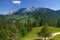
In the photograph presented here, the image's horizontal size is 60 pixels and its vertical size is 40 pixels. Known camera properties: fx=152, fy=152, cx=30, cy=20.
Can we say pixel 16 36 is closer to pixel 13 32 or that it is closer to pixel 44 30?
pixel 13 32

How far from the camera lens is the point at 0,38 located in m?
72.1

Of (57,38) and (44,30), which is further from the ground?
(44,30)

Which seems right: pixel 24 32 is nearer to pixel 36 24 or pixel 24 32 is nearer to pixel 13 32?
pixel 13 32

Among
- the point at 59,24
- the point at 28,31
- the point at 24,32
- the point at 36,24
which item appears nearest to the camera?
the point at 24,32

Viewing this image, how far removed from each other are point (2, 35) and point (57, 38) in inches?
1207

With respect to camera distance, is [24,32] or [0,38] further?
[24,32]

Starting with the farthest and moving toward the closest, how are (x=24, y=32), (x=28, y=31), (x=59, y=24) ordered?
(x=59, y=24), (x=28, y=31), (x=24, y=32)

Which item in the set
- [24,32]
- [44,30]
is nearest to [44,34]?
[44,30]

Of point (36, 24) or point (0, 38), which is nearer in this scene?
point (0, 38)

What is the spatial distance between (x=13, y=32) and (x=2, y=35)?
35.0ft

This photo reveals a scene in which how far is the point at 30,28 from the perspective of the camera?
117 m

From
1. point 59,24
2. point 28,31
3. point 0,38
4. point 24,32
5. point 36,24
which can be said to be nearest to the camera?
point 0,38

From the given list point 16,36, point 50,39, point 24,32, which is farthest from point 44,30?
point 24,32

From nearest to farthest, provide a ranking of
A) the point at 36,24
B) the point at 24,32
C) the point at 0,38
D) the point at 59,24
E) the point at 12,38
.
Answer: the point at 0,38 < the point at 12,38 < the point at 24,32 < the point at 36,24 < the point at 59,24
